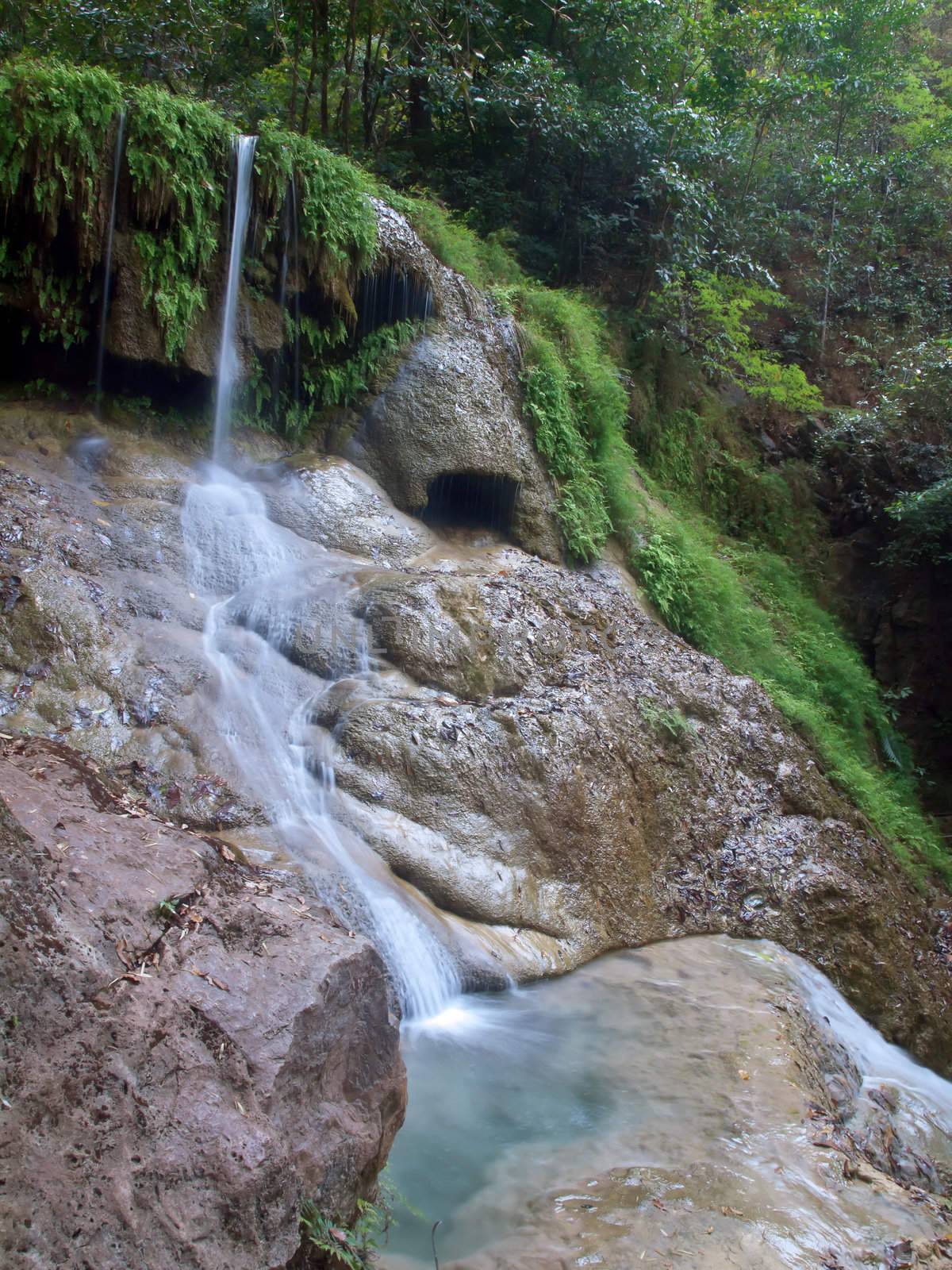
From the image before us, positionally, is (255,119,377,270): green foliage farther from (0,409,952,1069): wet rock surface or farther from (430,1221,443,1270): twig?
(430,1221,443,1270): twig

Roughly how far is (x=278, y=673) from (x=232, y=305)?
430 centimetres

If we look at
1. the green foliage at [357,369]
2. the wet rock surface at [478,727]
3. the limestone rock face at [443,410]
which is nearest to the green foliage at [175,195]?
the limestone rock face at [443,410]

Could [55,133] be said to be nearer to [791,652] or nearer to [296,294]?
[296,294]

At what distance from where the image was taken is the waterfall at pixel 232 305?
29.9 ft

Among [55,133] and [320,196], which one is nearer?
[55,133]

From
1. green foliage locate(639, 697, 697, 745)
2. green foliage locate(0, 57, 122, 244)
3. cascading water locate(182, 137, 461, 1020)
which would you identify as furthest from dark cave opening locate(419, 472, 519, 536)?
green foliage locate(0, 57, 122, 244)

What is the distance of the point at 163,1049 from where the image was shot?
2988mm

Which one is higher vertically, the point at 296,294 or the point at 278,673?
the point at 296,294

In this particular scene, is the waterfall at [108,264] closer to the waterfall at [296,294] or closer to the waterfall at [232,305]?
the waterfall at [232,305]

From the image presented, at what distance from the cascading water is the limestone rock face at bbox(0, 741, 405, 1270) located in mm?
1596

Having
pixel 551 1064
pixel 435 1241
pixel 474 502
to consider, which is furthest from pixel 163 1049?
pixel 474 502

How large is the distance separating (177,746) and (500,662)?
2940 mm

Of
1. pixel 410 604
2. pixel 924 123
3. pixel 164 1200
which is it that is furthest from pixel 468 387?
pixel 924 123

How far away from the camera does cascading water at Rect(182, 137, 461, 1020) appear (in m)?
5.61
